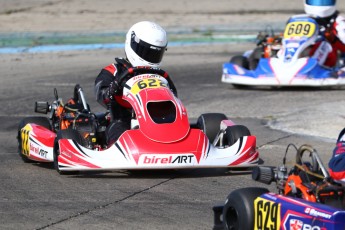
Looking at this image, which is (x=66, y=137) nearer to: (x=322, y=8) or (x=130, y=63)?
(x=130, y=63)

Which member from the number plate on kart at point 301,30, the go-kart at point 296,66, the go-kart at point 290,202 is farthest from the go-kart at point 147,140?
the number plate on kart at point 301,30

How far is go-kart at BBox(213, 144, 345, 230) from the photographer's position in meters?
5.09

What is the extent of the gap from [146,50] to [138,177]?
1.25 m

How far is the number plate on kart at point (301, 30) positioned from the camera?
13.3m

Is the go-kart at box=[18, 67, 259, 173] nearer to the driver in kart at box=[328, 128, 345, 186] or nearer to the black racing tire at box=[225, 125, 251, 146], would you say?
the black racing tire at box=[225, 125, 251, 146]

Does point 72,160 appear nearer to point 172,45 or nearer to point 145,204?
point 145,204

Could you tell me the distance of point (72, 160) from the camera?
773 centimetres

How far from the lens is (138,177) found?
25.7 ft

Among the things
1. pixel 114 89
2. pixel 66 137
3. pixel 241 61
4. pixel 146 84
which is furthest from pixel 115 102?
pixel 241 61

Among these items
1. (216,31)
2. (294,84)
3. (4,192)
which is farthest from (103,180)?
(216,31)

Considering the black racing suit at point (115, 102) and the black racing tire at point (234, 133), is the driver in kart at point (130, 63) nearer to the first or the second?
the black racing suit at point (115, 102)

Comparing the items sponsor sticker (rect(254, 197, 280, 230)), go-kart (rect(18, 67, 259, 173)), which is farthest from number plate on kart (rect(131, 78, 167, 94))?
sponsor sticker (rect(254, 197, 280, 230))

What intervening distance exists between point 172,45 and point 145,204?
11.6 m

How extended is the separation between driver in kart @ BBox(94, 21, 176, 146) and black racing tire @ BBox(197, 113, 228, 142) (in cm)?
38
